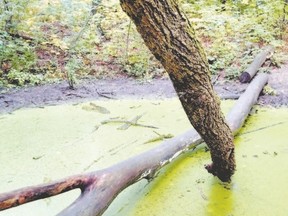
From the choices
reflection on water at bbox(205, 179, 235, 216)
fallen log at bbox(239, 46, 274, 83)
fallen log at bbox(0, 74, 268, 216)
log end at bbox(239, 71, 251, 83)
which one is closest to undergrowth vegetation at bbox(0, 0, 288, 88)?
fallen log at bbox(239, 46, 274, 83)

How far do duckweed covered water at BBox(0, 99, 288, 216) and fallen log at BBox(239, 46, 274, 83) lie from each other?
Result: 881mm

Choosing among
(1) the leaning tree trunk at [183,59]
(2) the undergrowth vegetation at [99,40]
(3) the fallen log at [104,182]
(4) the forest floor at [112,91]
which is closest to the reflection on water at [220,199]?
(1) the leaning tree trunk at [183,59]

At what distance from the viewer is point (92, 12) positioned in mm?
6477

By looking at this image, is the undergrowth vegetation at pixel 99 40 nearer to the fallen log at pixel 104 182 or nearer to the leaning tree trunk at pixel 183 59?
the fallen log at pixel 104 182

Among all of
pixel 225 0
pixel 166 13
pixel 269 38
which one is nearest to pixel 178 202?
pixel 166 13

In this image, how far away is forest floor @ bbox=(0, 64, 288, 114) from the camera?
14.7 ft

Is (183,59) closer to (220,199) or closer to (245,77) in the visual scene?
(220,199)

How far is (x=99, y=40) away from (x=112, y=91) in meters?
2.00

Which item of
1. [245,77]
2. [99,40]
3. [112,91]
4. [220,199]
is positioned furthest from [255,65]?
[220,199]

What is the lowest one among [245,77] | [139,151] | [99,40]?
[245,77]

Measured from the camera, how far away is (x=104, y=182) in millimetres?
1803

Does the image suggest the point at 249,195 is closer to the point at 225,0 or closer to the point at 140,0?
the point at 140,0

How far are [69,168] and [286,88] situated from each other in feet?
10.2

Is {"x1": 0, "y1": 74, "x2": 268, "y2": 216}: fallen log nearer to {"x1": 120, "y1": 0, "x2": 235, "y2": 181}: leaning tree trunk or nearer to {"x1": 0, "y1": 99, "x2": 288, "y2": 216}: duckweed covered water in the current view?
{"x1": 0, "y1": 99, "x2": 288, "y2": 216}: duckweed covered water
